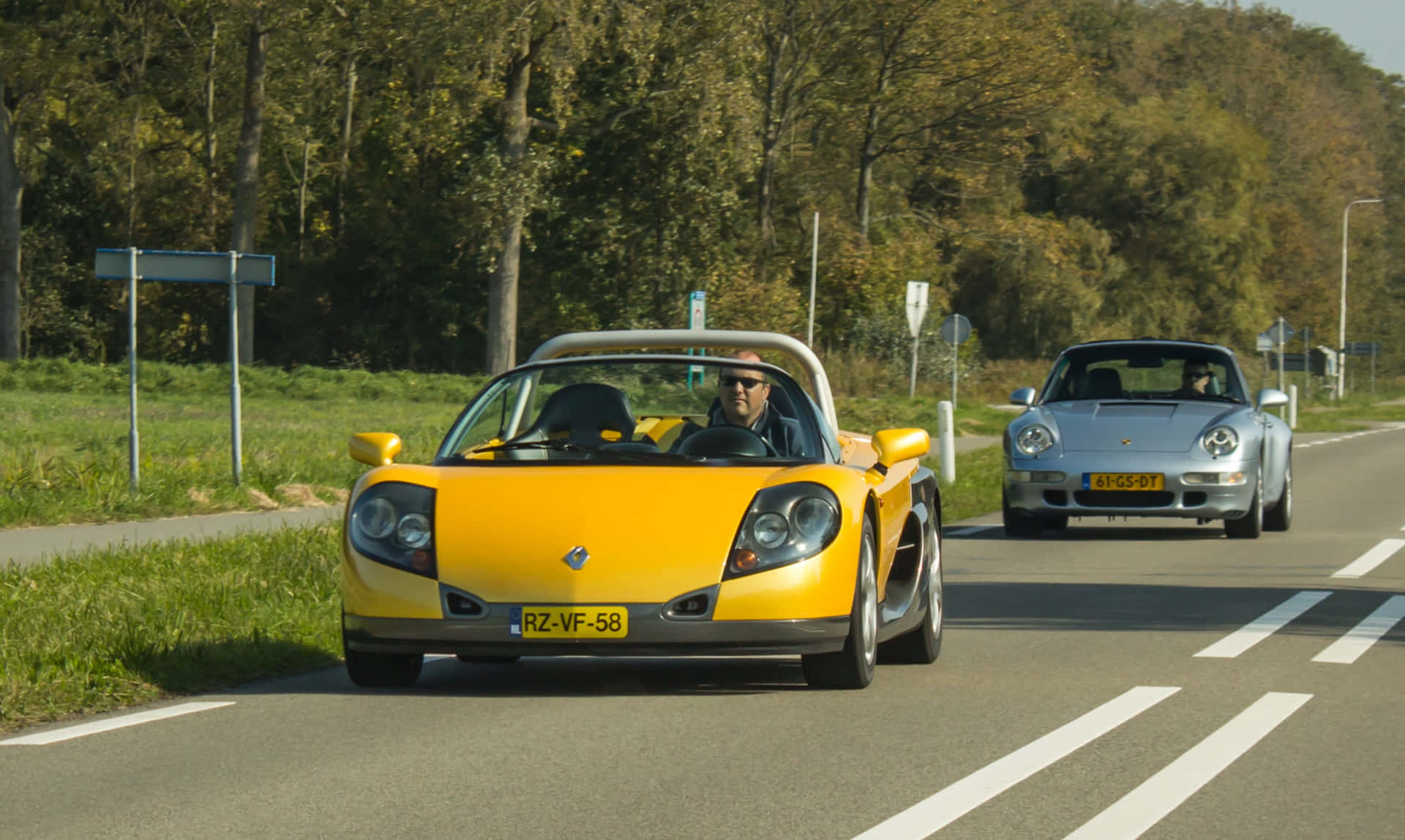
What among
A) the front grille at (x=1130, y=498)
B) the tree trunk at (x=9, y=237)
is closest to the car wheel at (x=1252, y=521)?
the front grille at (x=1130, y=498)

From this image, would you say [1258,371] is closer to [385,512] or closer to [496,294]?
[496,294]

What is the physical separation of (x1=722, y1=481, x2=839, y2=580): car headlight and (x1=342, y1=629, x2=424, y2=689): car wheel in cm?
133

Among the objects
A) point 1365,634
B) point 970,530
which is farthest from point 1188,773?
point 970,530

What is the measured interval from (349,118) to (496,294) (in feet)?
62.5

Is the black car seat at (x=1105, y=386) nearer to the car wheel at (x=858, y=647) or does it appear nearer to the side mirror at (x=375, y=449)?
the car wheel at (x=858, y=647)

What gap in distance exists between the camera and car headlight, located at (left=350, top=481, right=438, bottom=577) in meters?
→ 7.50

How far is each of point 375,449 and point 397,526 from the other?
781 millimetres

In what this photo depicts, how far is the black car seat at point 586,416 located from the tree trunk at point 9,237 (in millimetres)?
43157

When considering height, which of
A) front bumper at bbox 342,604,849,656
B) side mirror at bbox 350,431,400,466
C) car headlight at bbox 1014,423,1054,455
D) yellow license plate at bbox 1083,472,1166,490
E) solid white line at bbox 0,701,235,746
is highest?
side mirror at bbox 350,431,400,466

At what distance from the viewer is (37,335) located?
56.4 metres

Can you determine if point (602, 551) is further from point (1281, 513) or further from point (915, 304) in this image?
point (915, 304)

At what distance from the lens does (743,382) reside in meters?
8.70

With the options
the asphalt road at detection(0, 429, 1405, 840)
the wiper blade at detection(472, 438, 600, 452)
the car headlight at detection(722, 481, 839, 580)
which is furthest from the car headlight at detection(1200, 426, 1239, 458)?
the car headlight at detection(722, 481, 839, 580)

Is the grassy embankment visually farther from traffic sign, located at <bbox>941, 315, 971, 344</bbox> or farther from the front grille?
the front grille
